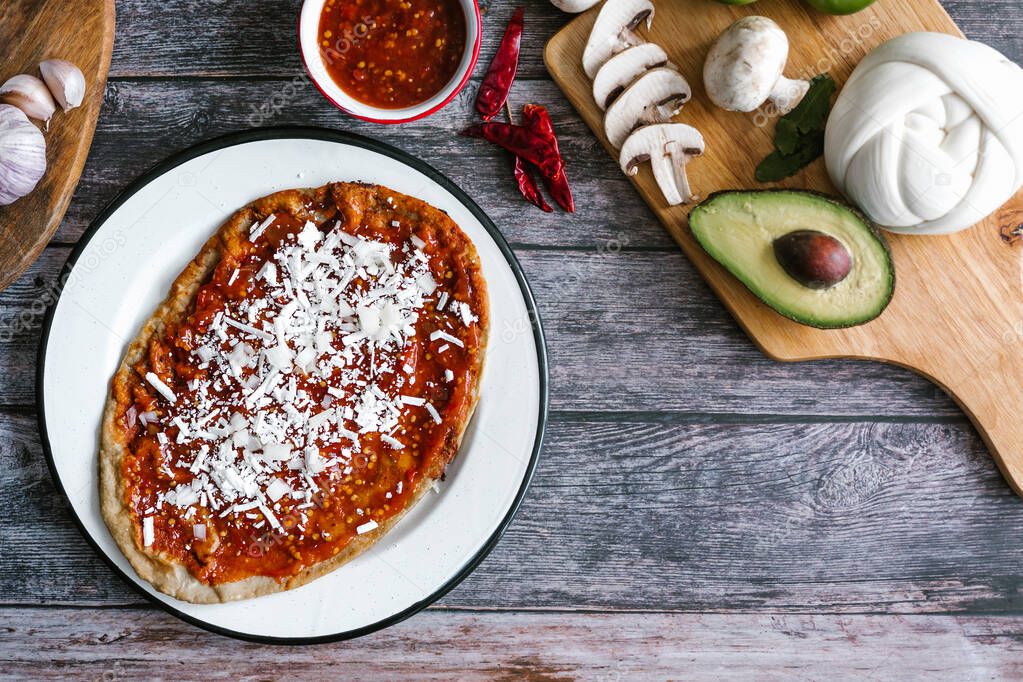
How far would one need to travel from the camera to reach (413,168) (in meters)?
2.20

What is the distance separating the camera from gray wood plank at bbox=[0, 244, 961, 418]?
7.82 feet

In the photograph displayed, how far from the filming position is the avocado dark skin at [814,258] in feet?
6.73

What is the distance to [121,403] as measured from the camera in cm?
221

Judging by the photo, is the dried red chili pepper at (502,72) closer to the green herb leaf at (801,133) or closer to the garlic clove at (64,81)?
the green herb leaf at (801,133)

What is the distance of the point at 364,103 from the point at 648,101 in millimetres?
869

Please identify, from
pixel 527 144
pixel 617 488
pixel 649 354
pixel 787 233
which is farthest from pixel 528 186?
pixel 617 488

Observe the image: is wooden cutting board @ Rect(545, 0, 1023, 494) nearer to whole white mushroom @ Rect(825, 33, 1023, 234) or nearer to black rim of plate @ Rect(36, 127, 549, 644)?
whole white mushroom @ Rect(825, 33, 1023, 234)

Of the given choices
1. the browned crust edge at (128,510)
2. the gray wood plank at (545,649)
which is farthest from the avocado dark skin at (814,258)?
the gray wood plank at (545,649)

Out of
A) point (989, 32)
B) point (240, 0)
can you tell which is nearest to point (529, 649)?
point (240, 0)

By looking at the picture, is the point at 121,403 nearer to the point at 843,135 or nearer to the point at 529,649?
the point at 529,649

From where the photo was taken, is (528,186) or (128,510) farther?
(528,186)

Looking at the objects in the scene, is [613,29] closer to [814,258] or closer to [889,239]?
[814,258]

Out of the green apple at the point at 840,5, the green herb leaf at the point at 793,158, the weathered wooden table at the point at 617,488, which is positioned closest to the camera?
the green apple at the point at 840,5

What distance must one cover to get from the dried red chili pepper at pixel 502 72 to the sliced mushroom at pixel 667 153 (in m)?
0.43
